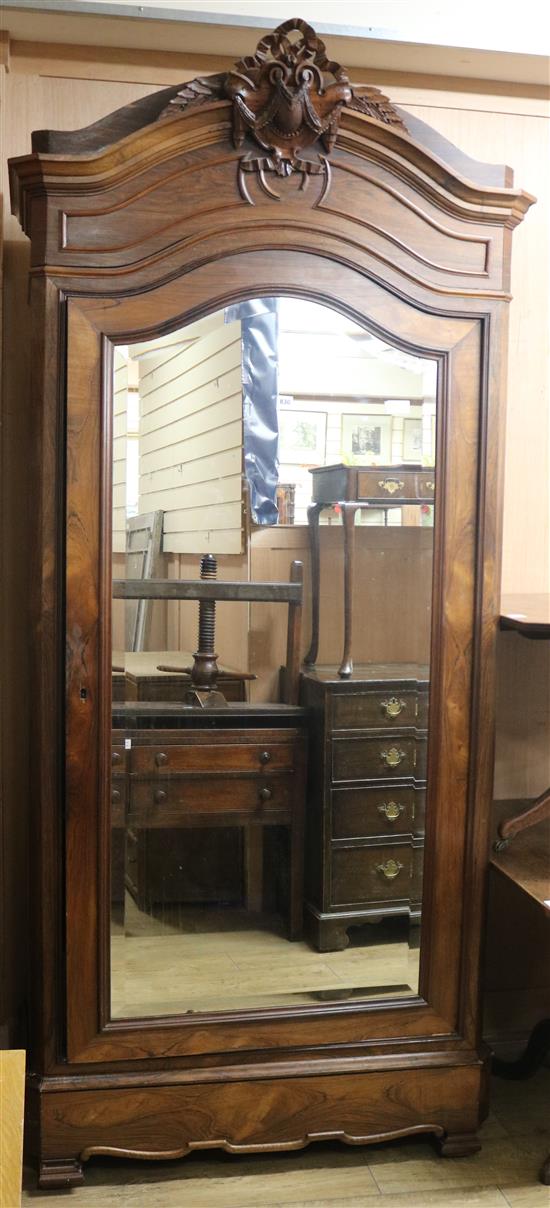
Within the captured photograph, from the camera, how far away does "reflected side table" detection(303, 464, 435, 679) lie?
2090 millimetres

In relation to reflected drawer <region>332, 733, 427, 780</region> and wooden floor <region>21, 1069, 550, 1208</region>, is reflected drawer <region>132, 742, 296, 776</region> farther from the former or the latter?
wooden floor <region>21, 1069, 550, 1208</region>

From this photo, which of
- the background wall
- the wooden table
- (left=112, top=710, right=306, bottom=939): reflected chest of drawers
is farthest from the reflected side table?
the background wall

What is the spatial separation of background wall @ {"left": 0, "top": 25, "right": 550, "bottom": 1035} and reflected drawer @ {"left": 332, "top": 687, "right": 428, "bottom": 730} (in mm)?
633

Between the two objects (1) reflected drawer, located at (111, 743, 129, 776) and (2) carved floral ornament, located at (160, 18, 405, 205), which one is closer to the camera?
(2) carved floral ornament, located at (160, 18, 405, 205)

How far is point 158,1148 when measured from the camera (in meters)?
2.13

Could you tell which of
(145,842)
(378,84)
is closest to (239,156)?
(378,84)

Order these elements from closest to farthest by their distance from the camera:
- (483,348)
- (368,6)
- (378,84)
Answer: (483,348)
(368,6)
(378,84)

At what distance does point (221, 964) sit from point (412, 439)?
3.59 feet

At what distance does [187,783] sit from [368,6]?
5.73 feet

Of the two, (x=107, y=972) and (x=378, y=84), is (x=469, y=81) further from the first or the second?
(x=107, y=972)

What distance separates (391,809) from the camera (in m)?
2.18

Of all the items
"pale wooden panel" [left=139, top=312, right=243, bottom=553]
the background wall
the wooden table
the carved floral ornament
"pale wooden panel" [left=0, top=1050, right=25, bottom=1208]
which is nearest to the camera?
"pale wooden panel" [left=0, top=1050, right=25, bottom=1208]

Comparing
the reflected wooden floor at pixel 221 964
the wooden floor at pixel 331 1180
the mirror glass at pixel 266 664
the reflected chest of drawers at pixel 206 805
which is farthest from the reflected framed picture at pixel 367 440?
the wooden floor at pixel 331 1180

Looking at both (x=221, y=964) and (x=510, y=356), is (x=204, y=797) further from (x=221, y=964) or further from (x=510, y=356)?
(x=510, y=356)
